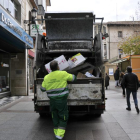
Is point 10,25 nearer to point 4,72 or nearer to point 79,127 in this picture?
point 4,72

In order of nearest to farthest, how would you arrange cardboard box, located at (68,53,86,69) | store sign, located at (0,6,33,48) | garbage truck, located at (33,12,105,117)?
1. garbage truck, located at (33,12,105,117)
2. cardboard box, located at (68,53,86,69)
3. store sign, located at (0,6,33,48)

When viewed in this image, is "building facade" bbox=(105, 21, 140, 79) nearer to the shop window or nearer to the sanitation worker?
the shop window

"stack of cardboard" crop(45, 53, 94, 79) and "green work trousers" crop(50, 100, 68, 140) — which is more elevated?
"stack of cardboard" crop(45, 53, 94, 79)

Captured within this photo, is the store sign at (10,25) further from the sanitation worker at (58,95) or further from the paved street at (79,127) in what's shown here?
the sanitation worker at (58,95)

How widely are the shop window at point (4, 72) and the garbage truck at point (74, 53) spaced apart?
16.6 feet

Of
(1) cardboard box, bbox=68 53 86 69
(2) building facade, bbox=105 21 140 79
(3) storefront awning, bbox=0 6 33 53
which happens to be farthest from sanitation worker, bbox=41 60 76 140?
(2) building facade, bbox=105 21 140 79

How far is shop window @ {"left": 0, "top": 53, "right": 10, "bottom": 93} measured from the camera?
11.2 m

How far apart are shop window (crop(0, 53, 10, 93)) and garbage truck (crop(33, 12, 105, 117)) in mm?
5060

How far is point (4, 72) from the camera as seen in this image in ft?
37.9

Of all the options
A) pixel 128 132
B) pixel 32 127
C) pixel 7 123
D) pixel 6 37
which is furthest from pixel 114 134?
pixel 6 37

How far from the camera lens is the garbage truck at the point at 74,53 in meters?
4.81

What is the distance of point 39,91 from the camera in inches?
191

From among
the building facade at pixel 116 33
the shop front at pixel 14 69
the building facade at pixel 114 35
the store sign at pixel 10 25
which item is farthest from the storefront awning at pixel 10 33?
the building facade at pixel 116 33

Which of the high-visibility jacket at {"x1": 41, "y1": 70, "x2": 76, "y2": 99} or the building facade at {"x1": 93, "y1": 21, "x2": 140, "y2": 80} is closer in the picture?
the high-visibility jacket at {"x1": 41, "y1": 70, "x2": 76, "y2": 99}
